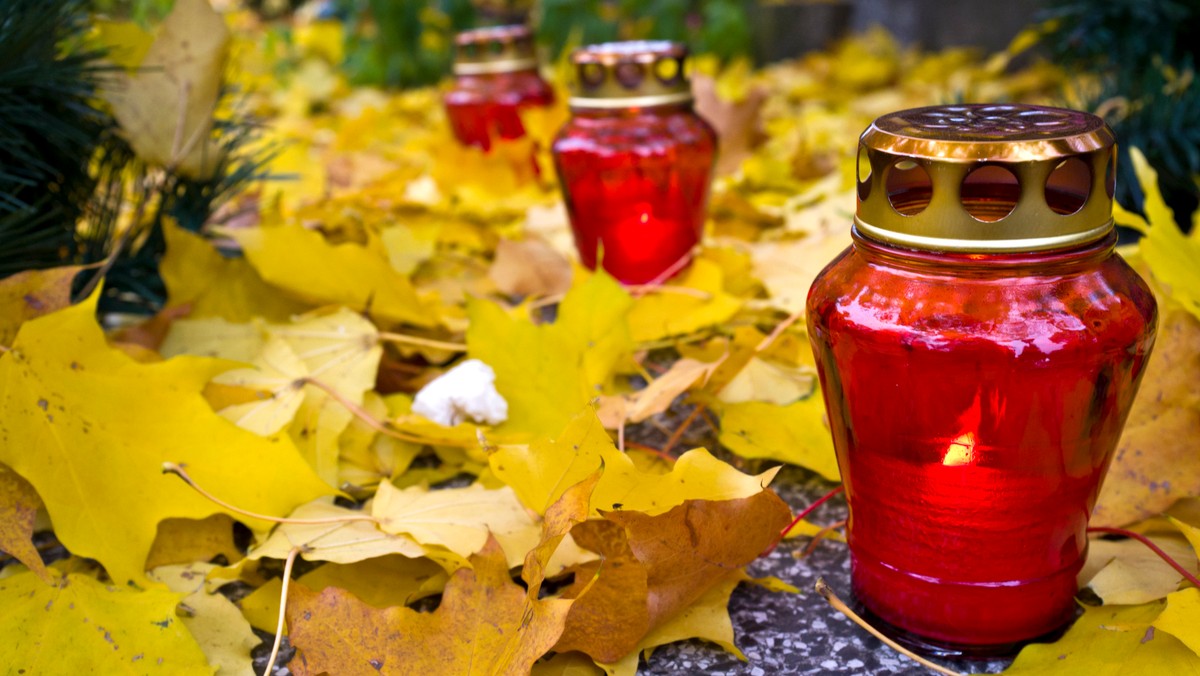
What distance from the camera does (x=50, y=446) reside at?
0.71 m

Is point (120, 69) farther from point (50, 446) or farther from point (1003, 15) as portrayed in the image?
point (1003, 15)

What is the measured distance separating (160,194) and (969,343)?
92 cm

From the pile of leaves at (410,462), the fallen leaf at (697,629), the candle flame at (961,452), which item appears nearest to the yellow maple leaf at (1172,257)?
the pile of leaves at (410,462)

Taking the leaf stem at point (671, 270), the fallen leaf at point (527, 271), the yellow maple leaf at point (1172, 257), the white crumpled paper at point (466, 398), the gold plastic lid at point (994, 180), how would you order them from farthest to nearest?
the fallen leaf at point (527, 271) < the leaf stem at point (671, 270) < the white crumpled paper at point (466, 398) < the yellow maple leaf at point (1172, 257) < the gold plastic lid at point (994, 180)

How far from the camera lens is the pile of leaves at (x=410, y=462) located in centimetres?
60

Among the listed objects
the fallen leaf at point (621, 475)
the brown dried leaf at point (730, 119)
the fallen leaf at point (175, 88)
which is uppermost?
the fallen leaf at point (175, 88)

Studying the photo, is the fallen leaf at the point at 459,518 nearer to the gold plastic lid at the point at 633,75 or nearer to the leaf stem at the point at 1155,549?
the leaf stem at the point at 1155,549

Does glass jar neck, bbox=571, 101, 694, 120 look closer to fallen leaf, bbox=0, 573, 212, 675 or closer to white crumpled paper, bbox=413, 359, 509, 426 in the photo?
white crumpled paper, bbox=413, 359, 509, 426

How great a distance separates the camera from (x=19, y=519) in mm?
680

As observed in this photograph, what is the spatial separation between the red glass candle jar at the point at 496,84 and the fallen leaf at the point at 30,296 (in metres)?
1.15

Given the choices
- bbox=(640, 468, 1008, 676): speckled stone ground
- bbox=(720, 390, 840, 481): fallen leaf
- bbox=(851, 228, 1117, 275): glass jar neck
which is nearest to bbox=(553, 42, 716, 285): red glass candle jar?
bbox=(720, 390, 840, 481): fallen leaf

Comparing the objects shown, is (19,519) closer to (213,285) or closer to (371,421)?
(371,421)

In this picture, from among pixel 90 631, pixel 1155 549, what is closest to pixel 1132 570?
pixel 1155 549

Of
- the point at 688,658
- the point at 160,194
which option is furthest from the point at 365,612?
the point at 160,194
